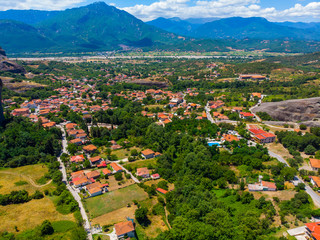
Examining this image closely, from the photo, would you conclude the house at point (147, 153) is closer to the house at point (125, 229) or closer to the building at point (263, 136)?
the house at point (125, 229)

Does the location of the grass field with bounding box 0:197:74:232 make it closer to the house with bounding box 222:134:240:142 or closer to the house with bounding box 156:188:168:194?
the house with bounding box 156:188:168:194

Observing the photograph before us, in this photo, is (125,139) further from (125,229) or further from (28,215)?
(125,229)

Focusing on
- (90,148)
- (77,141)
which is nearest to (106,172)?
(90,148)

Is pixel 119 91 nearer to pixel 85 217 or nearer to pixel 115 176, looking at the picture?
pixel 115 176

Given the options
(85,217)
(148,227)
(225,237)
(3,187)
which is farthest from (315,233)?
(3,187)

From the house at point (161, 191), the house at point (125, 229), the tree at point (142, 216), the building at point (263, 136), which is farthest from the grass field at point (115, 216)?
the building at point (263, 136)
